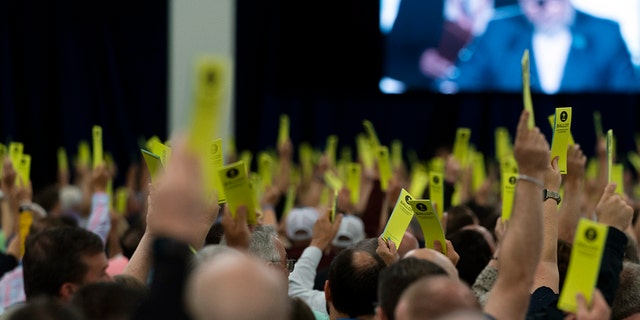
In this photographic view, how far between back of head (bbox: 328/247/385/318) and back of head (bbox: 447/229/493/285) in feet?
3.39

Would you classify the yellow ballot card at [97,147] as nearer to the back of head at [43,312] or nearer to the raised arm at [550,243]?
the raised arm at [550,243]

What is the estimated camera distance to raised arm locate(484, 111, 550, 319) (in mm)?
2703

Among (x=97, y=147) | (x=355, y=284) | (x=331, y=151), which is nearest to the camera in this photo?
(x=355, y=284)

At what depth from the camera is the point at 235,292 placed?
2035 millimetres

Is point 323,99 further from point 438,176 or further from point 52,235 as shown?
point 52,235

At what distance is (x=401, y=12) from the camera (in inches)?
492

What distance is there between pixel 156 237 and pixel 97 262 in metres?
1.20

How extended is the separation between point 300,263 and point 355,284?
1.04 meters

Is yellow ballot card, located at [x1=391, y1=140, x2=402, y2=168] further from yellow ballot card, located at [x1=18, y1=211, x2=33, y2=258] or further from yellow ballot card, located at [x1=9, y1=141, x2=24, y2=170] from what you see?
yellow ballot card, located at [x1=18, y1=211, x2=33, y2=258]

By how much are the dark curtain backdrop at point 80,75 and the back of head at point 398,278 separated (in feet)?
33.7

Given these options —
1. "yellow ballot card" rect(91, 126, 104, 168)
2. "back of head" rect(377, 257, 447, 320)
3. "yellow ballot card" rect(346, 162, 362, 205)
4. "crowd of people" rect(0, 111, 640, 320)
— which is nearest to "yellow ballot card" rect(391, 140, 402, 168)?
"yellow ballot card" rect(346, 162, 362, 205)

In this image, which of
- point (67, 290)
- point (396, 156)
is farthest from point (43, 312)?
point (396, 156)

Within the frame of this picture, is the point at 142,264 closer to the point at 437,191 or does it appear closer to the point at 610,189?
the point at 610,189

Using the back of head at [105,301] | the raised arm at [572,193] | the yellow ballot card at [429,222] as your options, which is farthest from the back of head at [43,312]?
the raised arm at [572,193]
